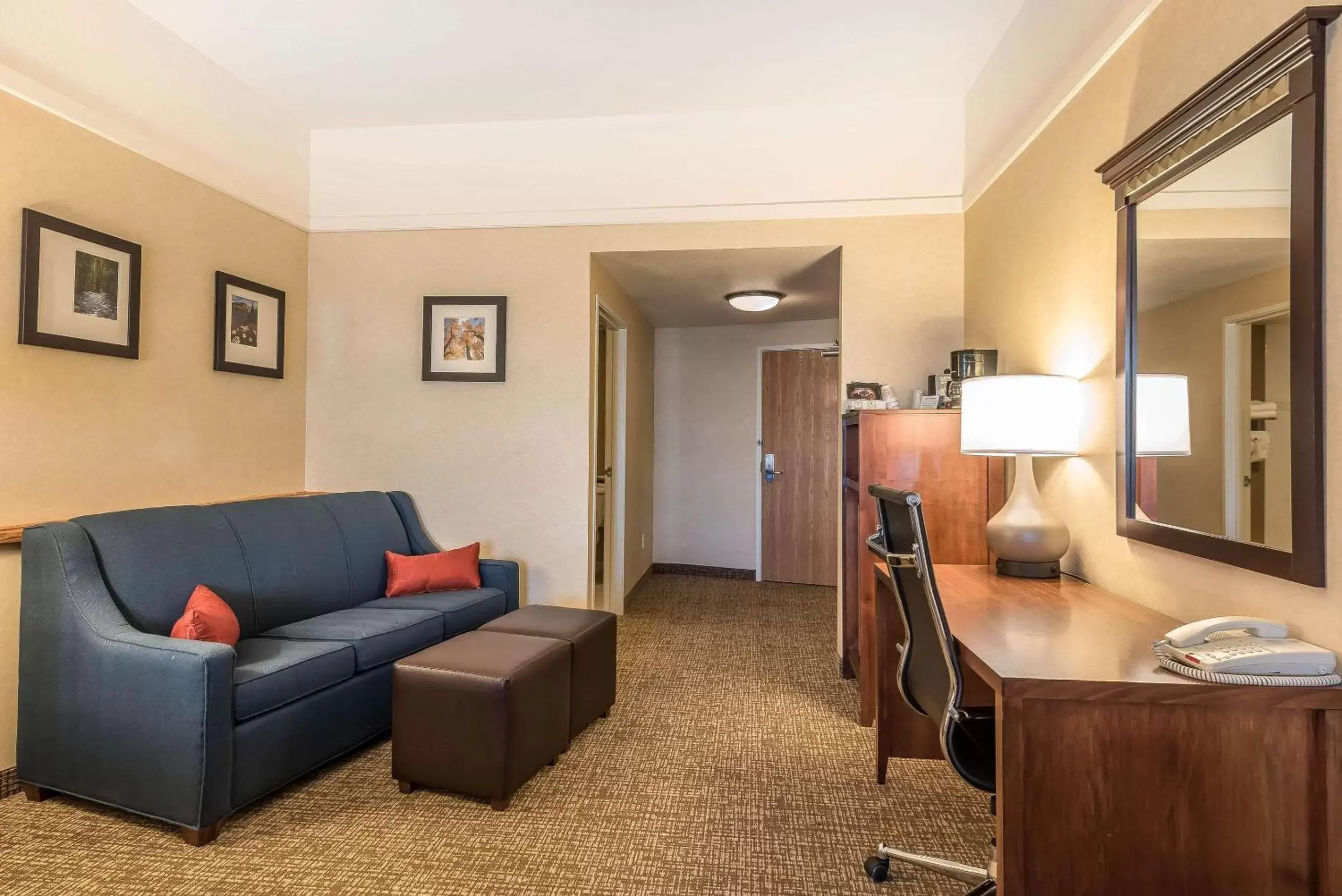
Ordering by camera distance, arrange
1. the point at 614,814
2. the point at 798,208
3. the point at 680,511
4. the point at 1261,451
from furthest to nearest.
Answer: the point at 680,511, the point at 798,208, the point at 614,814, the point at 1261,451

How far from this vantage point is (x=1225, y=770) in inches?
47.5

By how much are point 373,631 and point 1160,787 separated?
101 inches

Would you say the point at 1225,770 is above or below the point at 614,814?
above

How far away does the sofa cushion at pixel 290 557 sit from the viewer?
280cm

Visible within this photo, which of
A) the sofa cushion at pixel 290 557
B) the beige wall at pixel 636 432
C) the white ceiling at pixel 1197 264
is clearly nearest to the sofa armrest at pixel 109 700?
the sofa cushion at pixel 290 557

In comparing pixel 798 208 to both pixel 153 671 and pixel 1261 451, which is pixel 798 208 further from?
pixel 153 671

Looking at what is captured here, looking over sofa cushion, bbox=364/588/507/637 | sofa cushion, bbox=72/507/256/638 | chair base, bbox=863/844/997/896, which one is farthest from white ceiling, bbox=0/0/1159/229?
chair base, bbox=863/844/997/896

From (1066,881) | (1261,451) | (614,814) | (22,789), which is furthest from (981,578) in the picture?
(22,789)

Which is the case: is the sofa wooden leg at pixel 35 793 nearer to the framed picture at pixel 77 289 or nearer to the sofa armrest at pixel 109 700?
the sofa armrest at pixel 109 700

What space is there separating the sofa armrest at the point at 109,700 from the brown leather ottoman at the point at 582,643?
0.97m

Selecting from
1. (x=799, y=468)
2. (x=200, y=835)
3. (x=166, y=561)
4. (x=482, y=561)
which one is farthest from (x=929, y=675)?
(x=799, y=468)

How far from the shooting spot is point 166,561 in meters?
2.44

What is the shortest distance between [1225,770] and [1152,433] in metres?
0.96

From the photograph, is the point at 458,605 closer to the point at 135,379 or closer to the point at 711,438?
the point at 135,379
